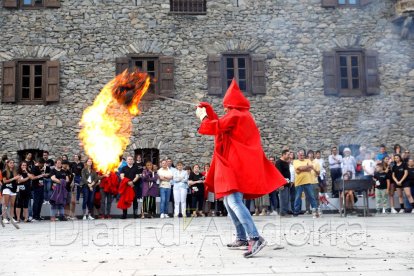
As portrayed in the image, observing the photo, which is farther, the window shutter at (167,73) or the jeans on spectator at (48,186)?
the window shutter at (167,73)

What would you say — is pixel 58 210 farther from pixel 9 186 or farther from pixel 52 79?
pixel 52 79

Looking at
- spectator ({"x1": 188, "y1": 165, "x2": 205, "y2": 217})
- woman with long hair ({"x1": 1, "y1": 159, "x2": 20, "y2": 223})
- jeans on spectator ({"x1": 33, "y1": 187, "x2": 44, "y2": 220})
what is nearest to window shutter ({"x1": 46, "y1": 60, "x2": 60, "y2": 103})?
jeans on spectator ({"x1": 33, "y1": 187, "x2": 44, "y2": 220})

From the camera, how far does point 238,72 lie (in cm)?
1994

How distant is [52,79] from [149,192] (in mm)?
6831

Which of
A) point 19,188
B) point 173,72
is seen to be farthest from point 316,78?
point 19,188

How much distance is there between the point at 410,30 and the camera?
65.8ft

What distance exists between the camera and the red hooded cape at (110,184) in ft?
48.9

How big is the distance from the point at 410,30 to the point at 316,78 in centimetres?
416

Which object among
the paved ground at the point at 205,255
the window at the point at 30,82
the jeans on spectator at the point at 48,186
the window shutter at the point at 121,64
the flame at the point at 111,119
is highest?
the window shutter at the point at 121,64

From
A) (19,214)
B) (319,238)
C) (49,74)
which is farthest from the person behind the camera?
(49,74)

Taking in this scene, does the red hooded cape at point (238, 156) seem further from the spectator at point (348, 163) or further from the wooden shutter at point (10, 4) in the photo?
the wooden shutter at point (10, 4)

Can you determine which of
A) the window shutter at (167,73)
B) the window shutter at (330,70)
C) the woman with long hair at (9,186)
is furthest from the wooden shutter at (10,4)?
the window shutter at (330,70)

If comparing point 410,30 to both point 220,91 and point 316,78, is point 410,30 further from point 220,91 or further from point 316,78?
point 220,91

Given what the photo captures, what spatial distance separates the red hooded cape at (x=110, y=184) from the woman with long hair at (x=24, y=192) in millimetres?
2047
